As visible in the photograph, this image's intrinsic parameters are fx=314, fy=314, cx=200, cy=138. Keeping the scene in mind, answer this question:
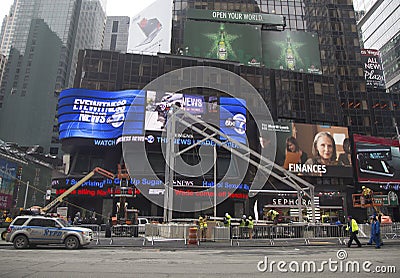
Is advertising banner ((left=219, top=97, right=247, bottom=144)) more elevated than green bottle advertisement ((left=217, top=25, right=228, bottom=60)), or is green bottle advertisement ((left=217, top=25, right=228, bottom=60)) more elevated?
green bottle advertisement ((left=217, top=25, right=228, bottom=60))

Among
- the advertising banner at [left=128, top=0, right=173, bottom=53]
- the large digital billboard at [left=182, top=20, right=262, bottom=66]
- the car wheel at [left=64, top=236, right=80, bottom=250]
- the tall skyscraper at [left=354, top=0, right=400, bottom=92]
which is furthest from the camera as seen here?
the tall skyscraper at [left=354, top=0, right=400, bottom=92]

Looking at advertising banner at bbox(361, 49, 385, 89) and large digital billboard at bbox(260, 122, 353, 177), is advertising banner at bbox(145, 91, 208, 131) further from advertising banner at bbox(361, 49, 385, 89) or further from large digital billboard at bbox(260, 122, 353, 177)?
advertising banner at bbox(361, 49, 385, 89)

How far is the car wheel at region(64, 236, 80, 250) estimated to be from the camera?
16.1m

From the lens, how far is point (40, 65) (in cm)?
9844

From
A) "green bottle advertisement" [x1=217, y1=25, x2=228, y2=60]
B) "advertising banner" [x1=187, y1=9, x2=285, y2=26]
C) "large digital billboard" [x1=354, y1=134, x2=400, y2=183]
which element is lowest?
"large digital billboard" [x1=354, y1=134, x2=400, y2=183]

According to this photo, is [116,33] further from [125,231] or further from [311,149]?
[125,231]

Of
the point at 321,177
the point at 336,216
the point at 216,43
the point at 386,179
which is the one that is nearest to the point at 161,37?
the point at 216,43

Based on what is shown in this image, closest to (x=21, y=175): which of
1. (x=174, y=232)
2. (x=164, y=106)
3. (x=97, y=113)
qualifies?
(x=97, y=113)

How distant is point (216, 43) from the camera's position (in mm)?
63844

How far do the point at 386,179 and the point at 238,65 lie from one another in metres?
34.1

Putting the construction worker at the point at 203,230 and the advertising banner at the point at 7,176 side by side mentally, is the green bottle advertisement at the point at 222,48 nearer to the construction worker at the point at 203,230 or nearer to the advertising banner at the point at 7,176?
the advertising banner at the point at 7,176

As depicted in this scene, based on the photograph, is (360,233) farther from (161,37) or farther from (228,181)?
(161,37)

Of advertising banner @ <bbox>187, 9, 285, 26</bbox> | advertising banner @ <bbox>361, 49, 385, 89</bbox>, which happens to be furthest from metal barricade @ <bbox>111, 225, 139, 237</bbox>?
advertising banner @ <bbox>361, 49, 385, 89</bbox>

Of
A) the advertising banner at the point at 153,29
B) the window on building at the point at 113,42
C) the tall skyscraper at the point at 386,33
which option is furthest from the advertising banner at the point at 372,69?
the window on building at the point at 113,42
